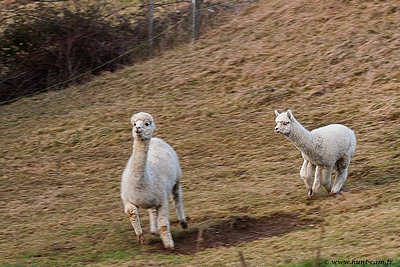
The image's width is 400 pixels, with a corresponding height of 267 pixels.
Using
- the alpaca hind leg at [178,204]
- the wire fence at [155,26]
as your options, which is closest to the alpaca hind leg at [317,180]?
the alpaca hind leg at [178,204]

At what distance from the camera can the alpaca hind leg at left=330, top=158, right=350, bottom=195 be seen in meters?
A: 7.97

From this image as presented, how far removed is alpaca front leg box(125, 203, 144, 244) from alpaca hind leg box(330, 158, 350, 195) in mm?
2321

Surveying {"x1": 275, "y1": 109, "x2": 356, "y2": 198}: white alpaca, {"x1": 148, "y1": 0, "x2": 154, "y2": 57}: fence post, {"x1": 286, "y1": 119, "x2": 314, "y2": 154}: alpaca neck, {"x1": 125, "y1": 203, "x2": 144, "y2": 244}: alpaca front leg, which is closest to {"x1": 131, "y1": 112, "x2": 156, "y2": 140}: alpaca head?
{"x1": 125, "y1": 203, "x2": 144, "y2": 244}: alpaca front leg

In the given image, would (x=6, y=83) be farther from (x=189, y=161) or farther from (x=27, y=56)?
(x=189, y=161)

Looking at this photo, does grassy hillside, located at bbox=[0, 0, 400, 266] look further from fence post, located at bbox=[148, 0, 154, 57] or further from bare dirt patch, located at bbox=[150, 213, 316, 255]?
fence post, located at bbox=[148, 0, 154, 57]

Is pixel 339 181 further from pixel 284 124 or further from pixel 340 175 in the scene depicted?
pixel 284 124

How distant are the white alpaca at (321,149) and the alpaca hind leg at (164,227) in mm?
1581

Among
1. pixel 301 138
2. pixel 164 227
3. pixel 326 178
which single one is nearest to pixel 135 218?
pixel 164 227

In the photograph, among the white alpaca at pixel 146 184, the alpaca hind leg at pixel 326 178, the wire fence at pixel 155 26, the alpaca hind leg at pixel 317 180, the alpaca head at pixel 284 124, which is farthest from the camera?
the wire fence at pixel 155 26

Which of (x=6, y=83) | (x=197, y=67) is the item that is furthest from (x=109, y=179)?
(x=6, y=83)

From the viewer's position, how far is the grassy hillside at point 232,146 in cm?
687

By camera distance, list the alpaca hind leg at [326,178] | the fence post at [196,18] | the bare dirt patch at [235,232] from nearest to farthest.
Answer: the bare dirt patch at [235,232] → the alpaca hind leg at [326,178] → the fence post at [196,18]

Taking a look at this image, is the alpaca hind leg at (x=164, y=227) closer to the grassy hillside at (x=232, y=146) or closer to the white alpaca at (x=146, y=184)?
the white alpaca at (x=146, y=184)

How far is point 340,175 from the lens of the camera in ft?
26.3
